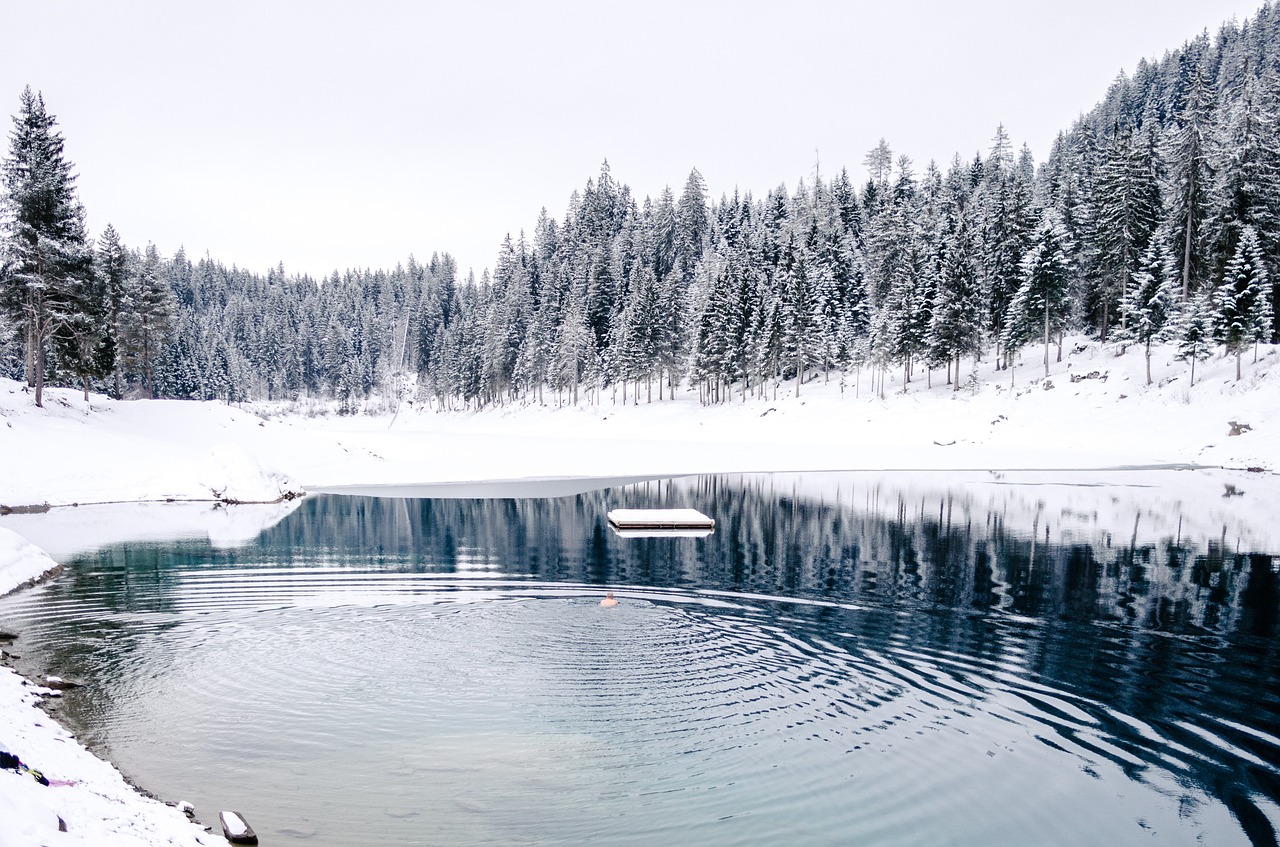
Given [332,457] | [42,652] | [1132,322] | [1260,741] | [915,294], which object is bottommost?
[1260,741]

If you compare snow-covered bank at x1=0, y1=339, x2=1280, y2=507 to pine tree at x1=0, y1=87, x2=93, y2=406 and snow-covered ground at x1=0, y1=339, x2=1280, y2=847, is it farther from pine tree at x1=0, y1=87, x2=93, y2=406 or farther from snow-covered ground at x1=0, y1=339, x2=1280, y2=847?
pine tree at x1=0, y1=87, x2=93, y2=406

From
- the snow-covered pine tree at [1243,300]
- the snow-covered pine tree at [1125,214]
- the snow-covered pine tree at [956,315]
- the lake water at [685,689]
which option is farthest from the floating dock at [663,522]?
the snow-covered pine tree at [1125,214]

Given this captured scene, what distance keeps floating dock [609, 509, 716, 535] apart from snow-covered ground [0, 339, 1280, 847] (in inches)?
548

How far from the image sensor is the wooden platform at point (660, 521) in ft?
98.9

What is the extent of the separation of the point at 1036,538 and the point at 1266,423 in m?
37.6

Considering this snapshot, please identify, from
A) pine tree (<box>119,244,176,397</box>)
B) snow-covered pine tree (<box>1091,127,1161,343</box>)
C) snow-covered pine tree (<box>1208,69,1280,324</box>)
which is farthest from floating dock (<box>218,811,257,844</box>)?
snow-covered pine tree (<box>1091,127,1161,343</box>)

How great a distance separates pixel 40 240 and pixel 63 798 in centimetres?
5067

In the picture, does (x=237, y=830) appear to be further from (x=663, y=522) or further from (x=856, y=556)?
(x=663, y=522)

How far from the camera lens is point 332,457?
54.3m

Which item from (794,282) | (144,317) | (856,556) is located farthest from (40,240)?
(794,282)

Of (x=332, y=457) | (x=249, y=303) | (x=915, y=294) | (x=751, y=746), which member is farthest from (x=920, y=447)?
(x=249, y=303)

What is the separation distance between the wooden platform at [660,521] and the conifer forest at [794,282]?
3870cm

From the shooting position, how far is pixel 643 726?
451 inches

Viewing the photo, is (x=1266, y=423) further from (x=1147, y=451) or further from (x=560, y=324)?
(x=560, y=324)
